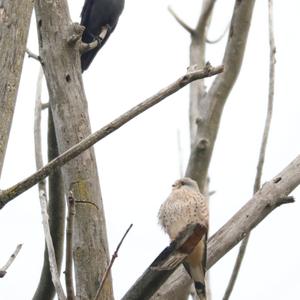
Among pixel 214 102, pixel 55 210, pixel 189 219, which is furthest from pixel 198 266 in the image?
pixel 214 102

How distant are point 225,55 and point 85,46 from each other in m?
1.11

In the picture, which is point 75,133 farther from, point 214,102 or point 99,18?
point 99,18

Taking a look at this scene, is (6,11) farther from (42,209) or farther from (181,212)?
(181,212)

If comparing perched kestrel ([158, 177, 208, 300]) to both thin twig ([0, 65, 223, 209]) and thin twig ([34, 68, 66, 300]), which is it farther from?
thin twig ([0, 65, 223, 209])

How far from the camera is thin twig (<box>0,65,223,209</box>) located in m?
1.76

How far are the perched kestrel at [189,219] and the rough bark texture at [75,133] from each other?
0.83 ft

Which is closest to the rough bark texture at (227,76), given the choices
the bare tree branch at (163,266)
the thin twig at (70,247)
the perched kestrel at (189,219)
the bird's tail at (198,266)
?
the perched kestrel at (189,219)

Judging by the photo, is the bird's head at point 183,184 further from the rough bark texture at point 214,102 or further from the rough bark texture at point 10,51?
the rough bark texture at point 10,51

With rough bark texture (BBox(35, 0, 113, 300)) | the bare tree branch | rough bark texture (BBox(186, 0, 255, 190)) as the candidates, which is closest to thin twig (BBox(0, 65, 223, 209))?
the bare tree branch

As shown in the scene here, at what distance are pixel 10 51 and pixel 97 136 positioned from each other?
358mm

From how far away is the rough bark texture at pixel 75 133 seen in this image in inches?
104

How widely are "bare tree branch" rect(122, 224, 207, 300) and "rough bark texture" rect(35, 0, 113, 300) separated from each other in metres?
0.38

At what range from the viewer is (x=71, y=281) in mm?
1733

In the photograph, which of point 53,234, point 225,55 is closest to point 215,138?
point 225,55
